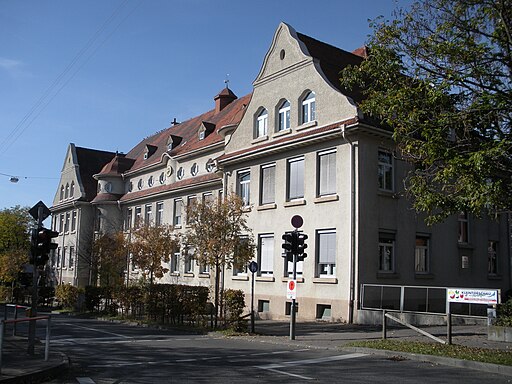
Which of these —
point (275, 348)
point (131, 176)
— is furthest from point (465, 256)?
point (131, 176)

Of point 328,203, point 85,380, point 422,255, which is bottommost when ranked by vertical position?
point 85,380

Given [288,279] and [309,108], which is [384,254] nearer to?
[288,279]

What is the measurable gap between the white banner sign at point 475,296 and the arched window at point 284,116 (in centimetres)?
1370

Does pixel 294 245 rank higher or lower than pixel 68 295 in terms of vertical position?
higher

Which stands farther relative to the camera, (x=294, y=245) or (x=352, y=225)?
(x=352, y=225)

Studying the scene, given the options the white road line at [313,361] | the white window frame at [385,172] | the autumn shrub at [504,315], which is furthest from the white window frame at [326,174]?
the white road line at [313,361]

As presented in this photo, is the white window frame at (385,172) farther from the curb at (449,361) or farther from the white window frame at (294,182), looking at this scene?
the curb at (449,361)

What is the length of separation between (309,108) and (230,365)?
639 inches

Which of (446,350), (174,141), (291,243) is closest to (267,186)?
(291,243)

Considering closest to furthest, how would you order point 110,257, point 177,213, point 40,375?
point 40,375, point 110,257, point 177,213

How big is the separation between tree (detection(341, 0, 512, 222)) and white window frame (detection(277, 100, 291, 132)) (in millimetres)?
11523

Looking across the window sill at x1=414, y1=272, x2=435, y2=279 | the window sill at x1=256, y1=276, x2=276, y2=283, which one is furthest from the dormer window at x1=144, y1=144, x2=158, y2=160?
the window sill at x1=414, y1=272, x2=435, y2=279

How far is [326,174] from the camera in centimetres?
2473

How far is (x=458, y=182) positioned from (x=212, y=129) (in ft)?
85.9
